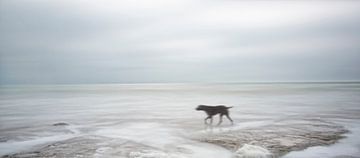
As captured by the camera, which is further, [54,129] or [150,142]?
[54,129]

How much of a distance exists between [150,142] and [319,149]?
3850mm

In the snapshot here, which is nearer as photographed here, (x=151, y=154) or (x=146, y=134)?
(x=151, y=154)

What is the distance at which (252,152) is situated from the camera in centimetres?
650

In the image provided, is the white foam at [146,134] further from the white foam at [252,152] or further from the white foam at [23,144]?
the white foam at [252,152]

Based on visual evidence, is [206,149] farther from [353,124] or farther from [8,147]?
[353,124]

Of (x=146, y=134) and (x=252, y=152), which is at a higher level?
(x=252, y=152)

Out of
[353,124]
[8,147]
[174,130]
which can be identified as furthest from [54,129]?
[353,124]

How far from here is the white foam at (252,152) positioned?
6.38 m

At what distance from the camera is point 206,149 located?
284 inches

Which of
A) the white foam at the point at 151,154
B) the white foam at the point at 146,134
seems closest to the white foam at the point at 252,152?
the white foam at the point at 151,154

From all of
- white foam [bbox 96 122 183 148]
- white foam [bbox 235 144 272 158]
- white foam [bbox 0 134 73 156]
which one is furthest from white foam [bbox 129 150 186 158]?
white foam [bbox 0 134 73 156]

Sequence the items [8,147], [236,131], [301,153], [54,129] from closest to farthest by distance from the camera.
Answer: [301,153] → [8,147] → [236,131] → [54,129]

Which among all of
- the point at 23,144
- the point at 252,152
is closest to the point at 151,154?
the point at 252,152

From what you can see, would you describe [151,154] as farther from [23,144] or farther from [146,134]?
[23,144]
